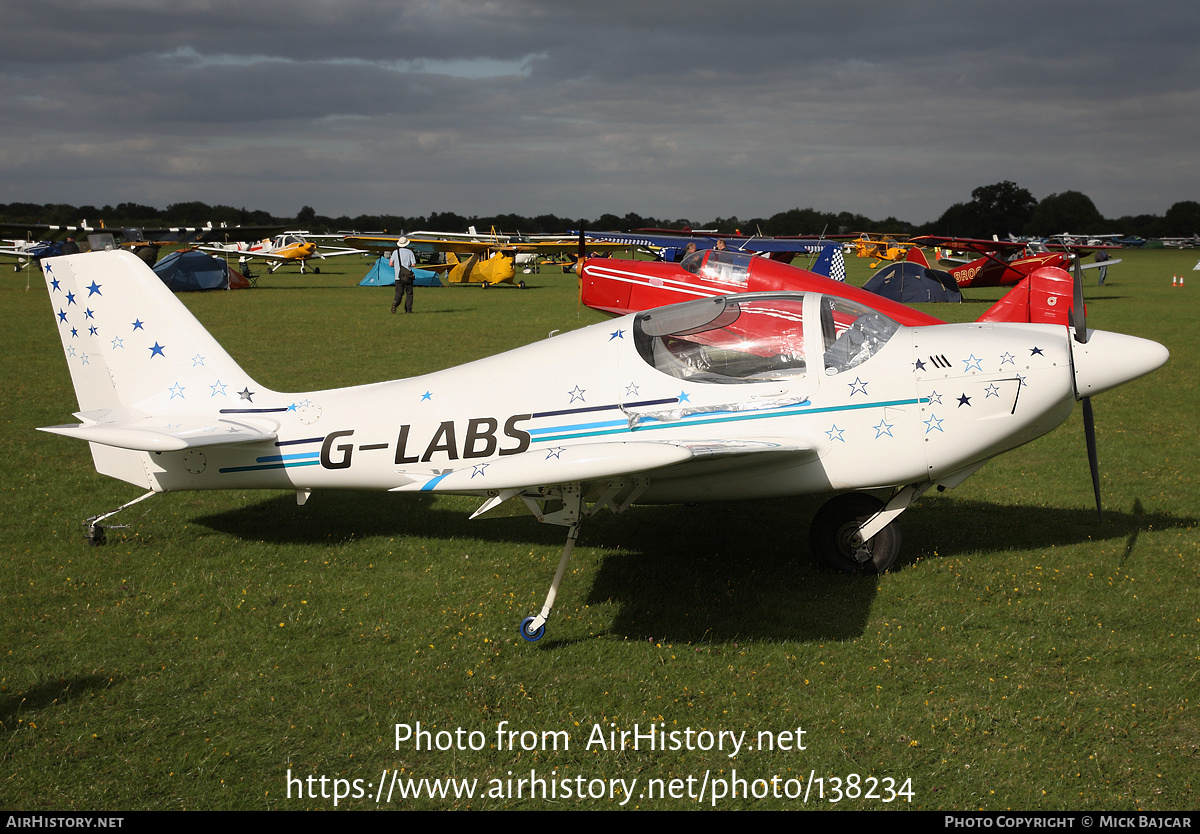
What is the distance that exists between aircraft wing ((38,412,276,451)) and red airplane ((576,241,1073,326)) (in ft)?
17.9

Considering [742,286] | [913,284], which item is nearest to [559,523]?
[742,286]

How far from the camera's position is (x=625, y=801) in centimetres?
378

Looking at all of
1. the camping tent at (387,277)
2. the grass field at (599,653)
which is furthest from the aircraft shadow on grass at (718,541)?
the camping tent at (387,277)

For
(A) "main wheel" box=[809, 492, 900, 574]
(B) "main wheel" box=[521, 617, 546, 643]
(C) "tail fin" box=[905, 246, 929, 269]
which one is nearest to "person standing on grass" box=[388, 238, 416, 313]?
(C) "tail fin" box=[905, 246, 929, 269]

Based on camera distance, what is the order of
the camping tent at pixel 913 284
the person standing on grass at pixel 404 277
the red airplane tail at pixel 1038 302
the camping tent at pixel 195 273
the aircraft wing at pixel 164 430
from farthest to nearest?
the camping tent at pixel 195 273
the camping tent at pixel 913 284
the person standing on grass at pixel 404 277
the red airplane tail at pixel 1038 302
the aircraft wing at pixel 164 430

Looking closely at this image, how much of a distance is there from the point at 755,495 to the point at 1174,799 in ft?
8.93

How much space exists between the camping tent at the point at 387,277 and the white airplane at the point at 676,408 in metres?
33.4

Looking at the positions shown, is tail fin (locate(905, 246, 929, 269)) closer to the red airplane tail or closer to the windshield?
the red airplane tail

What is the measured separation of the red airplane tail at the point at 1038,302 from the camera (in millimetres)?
10156

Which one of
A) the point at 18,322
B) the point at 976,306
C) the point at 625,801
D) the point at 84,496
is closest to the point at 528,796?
the point at 625,801

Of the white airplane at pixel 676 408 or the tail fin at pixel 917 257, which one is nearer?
the white airplane at pixel 676 408

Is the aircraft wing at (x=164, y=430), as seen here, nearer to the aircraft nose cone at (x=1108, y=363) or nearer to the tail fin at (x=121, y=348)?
the tail fin at (x=121, y=348)

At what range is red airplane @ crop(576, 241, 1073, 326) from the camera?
10203 millimetres

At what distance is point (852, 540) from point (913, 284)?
26.1 m
